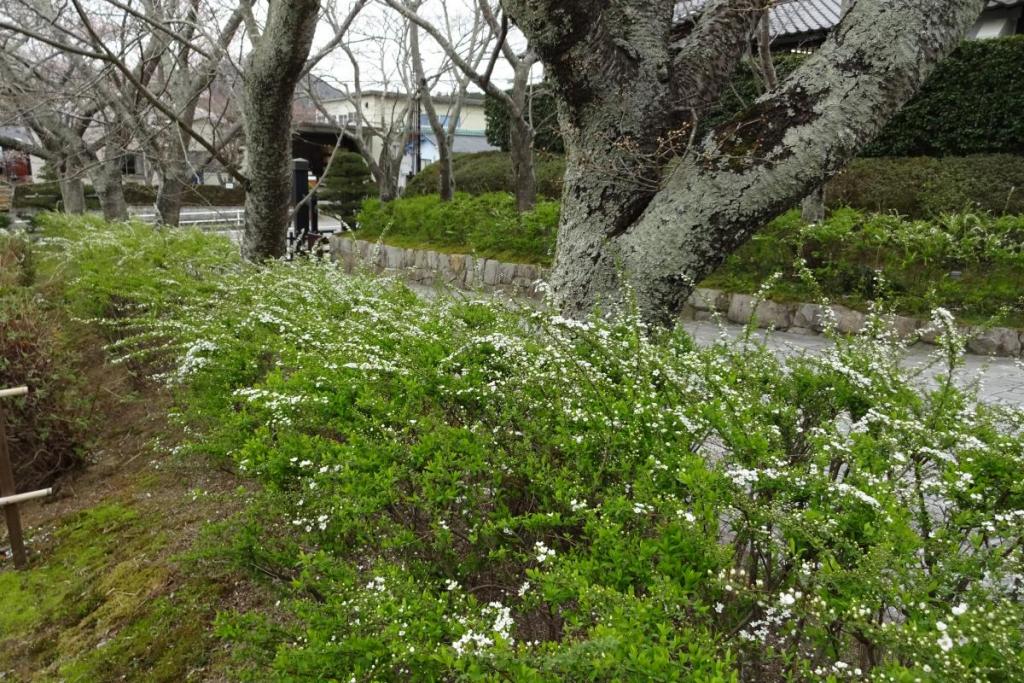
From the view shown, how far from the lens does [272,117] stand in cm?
496

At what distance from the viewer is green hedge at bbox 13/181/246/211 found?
2198 cm

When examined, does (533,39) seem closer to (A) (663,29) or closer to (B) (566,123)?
(B) (566,123)

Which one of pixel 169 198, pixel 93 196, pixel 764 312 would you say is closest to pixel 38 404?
pixel 169 198

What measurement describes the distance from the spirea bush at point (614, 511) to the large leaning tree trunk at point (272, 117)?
2.44m

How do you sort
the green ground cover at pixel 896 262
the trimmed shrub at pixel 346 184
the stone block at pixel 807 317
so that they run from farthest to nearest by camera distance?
the trimmed shrub at pixel 346 184, the stone block at pixel 807 317, the green ground cover at pixel 896 262

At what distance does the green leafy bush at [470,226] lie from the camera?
32.9 feet

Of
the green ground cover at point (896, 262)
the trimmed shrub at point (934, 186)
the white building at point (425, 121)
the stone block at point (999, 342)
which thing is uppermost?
the white building at point (425, 121)

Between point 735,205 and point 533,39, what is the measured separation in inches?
A: 44.8

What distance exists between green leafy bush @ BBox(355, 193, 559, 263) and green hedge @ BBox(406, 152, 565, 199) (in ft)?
8.67

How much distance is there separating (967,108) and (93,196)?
1050 inches

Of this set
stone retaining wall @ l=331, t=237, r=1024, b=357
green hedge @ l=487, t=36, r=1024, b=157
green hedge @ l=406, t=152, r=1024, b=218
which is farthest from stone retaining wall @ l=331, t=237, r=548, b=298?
green hedge @ l=406, t=152, r=1024, b=218

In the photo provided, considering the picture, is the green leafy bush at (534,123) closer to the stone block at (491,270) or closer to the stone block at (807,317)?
the stone block at (491,270)

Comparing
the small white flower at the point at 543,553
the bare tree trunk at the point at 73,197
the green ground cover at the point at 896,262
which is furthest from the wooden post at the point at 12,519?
the bare tree trunk at the point at 73,197

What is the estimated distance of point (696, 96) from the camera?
3.30 m
